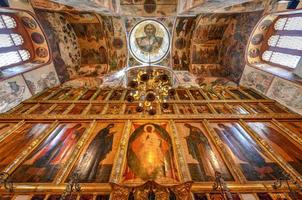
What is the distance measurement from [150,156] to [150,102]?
1.82 metres

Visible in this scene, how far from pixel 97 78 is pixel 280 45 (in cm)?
1207

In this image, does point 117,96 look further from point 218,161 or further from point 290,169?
point 290,169

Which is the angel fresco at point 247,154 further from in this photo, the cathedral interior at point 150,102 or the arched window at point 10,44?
the arched window at point 10,44

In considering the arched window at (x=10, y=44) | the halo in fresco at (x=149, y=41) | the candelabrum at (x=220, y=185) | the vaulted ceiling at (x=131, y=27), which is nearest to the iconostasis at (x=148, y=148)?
the candelabrum at (x=220, y=185)

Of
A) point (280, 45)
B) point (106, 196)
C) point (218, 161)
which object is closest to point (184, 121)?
point (218, 161)

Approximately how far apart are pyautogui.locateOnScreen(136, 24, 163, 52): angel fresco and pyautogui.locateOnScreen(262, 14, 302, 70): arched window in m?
8.20

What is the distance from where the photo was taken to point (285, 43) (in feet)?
32.5

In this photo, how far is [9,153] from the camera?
530 centimetres

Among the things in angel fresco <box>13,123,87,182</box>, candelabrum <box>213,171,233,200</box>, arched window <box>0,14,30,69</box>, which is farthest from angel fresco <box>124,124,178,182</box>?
arched window <box>0,14,30,69</box>

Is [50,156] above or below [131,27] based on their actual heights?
below

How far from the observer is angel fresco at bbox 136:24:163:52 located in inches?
599

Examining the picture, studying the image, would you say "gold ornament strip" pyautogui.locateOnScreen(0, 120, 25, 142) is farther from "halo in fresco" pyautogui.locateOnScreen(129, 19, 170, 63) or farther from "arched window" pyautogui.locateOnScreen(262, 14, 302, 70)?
"arched window" pyautogui.locateOnScreen(262, 14, 302, 70)

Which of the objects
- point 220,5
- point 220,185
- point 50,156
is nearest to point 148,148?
point 220,185

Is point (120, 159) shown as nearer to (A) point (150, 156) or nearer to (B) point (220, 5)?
(A) point (150, 156)
